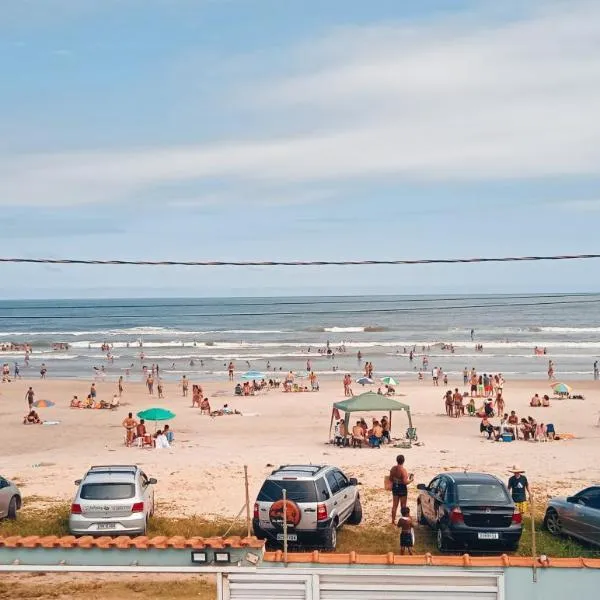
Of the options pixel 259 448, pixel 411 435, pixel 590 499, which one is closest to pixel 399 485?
pixel 590 499

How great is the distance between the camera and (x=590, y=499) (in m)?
16.2

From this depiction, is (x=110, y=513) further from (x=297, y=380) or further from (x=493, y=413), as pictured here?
(x=297, y=380)

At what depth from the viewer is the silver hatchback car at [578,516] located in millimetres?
15758

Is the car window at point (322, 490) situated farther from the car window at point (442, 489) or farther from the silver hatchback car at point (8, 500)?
the silver hatchback car at point (8, 500)

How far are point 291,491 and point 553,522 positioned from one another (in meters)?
5.30

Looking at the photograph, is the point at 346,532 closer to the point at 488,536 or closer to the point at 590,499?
the point at 488,536

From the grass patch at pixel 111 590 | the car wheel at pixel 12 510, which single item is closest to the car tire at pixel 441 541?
the grass patch at pixel 111 590

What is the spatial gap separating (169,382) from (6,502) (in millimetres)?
44539

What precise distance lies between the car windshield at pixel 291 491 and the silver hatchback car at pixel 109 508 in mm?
2523

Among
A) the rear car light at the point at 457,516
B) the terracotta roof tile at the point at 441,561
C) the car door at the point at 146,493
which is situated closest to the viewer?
the terracotta roof tile at the point at 441,561

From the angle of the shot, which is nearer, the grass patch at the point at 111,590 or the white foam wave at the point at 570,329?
the grass patch at the point at 111,590

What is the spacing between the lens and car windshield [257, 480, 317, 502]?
15867mm

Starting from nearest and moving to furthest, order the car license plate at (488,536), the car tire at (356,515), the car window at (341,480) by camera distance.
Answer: the car license plate at (488,536) < the car window at (341,480) < the car tire at (356,515)

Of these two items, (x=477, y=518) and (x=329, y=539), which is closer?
(x=477, y=518)
